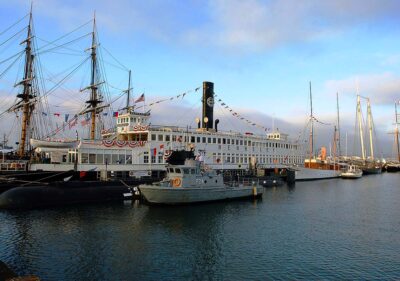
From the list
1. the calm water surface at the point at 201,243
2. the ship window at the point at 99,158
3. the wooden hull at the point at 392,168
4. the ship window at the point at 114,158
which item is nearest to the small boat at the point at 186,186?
the calm water surface at the point at 201,243

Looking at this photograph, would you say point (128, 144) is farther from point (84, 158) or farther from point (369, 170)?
point (369, 170)

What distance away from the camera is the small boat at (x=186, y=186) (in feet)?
134

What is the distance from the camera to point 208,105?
6669cm

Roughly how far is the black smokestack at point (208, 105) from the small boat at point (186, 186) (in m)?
20.8

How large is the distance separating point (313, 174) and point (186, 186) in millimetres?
54456

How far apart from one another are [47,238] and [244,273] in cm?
1501

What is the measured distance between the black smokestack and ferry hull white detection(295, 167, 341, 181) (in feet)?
88.6

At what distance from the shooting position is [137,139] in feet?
189

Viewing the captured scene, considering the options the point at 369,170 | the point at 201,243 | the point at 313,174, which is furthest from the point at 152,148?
the point at 369,170

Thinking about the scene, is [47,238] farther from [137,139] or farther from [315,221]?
[137,139]

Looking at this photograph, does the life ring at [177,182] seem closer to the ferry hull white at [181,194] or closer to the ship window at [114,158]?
the ferry hull white at [181,194]

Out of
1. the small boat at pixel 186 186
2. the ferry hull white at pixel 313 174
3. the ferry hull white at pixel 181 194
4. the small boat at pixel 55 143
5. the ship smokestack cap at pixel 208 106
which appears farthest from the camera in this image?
the ferry hull white at pixel 313 174

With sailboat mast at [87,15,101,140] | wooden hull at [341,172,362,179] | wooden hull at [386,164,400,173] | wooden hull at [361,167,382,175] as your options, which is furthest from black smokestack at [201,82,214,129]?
wooden hull at [386,164,400,173]

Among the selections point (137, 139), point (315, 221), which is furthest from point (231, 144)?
point (315, 221)
